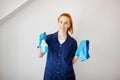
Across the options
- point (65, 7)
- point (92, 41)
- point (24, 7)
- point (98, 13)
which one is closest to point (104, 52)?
point (92, 41)

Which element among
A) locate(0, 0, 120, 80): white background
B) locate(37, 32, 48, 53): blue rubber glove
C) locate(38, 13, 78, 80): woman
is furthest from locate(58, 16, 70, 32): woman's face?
locate(0, 0, 120, 80): white background

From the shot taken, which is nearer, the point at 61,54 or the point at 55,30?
the point at 61,54

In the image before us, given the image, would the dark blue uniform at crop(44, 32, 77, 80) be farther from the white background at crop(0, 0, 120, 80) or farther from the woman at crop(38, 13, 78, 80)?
the white background at crop(0, 0, 120, 80)

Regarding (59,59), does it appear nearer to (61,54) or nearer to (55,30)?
(61,54)

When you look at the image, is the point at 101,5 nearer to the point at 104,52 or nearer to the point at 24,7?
the point at 104,52

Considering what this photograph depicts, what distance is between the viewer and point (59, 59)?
5.24ft

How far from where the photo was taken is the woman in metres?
1.59

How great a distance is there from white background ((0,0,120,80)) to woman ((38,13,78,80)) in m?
0.39

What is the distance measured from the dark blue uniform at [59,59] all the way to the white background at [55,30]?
0.40 metres

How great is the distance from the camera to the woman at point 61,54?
1.59 metres

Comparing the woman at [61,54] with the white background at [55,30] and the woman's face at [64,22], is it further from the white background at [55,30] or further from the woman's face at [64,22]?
the white background at [55,30]

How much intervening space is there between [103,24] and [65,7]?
420 mm

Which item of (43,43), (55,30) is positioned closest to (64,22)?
(43,43)

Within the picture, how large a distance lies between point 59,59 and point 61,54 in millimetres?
42
